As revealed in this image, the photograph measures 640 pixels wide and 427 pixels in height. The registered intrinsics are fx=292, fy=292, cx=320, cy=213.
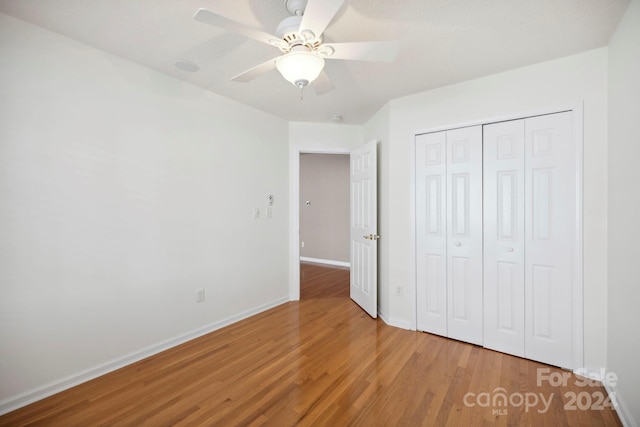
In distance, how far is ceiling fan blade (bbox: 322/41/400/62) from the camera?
146 centimetres

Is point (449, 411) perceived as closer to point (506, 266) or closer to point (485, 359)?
point (485, 359)

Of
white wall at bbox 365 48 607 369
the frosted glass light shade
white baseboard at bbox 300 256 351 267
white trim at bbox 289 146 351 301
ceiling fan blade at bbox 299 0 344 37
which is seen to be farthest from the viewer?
white baseboard at bbox 300 256 351 267

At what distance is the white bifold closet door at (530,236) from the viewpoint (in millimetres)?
2291

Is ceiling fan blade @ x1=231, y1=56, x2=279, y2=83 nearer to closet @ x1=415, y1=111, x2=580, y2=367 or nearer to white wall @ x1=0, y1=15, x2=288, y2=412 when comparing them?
white wall @ x1=0, y1=15, x2=288, y2=412

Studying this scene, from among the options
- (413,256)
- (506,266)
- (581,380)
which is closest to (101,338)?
(413,256)

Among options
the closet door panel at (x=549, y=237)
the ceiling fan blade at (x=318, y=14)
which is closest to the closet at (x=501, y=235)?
the closet door panel at (x=549, y=237)

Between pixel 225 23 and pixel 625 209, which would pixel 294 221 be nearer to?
pixel 225 23

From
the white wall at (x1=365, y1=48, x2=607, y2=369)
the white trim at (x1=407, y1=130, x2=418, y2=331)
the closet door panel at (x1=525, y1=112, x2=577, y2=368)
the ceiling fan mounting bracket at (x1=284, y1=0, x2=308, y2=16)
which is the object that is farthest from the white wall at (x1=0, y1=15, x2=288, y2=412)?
the closet door panel at (x1=525, y1=112, x2=577, y2=368)

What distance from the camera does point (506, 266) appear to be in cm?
255

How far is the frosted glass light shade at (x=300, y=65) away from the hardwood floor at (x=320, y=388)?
1.97 metres

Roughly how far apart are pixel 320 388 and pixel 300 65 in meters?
2.07

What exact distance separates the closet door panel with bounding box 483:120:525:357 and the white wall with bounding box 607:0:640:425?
21.8 inches

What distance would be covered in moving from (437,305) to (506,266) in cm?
74

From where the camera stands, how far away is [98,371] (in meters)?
2.19
